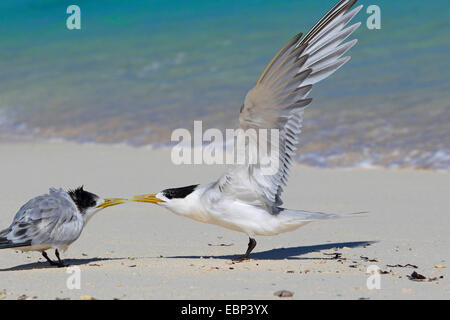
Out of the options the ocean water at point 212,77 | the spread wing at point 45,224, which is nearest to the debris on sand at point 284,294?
the spread wing at point 45,224

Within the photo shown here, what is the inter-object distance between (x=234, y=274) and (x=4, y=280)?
1267 millimetres

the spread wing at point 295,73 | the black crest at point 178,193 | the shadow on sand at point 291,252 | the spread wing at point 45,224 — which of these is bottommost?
the shadow on sand at point 291,252

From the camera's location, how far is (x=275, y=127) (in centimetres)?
447

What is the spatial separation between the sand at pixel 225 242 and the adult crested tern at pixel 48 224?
168mm

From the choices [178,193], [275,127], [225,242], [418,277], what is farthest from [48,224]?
[418,277]

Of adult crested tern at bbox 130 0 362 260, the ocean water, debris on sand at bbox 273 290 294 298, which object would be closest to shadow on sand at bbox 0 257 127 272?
adult crested tern at bbox 130 0 362 260

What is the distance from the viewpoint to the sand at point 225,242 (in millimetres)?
3824

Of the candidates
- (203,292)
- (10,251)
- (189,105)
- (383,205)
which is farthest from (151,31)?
(203,292)

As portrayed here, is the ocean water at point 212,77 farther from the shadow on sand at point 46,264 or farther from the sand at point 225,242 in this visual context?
the shadow on sand at point 46,264

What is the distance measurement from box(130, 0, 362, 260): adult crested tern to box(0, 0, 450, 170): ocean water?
154 inches

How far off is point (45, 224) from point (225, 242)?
5.50 ft

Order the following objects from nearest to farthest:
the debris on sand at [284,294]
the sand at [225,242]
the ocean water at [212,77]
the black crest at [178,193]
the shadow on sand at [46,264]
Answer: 1. the debris on sand at [284,294]
2. the sand at [225,242]
3. the shadow on sand at [46,264]
4. the black crest at [178,193]
5. the ocean water at [212,77]

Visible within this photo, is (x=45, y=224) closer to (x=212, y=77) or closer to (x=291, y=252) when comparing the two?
(x=291, y=252)

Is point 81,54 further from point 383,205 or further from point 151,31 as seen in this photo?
point 383,205
